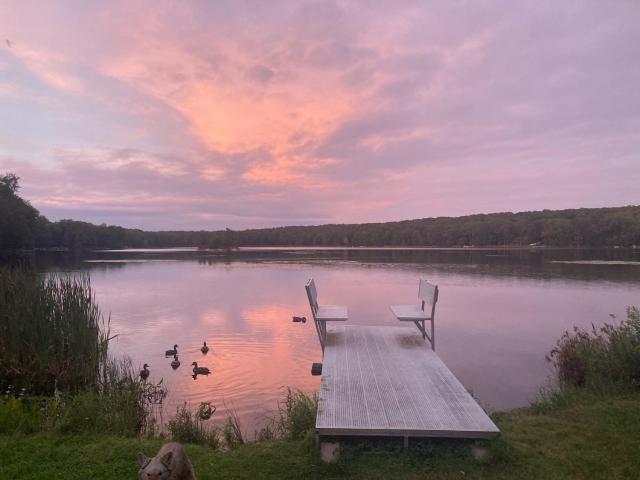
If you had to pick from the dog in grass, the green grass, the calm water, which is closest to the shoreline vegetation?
the green grass

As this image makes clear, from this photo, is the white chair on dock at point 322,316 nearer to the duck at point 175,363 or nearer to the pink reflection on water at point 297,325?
the pink reflection on water at point 297,325

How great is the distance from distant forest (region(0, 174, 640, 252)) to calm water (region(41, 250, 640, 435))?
31503 mm

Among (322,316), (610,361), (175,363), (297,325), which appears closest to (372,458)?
(322,316)

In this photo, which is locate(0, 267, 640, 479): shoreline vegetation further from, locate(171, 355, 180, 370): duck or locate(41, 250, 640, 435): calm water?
locate(171, 355, 180, 370): duck

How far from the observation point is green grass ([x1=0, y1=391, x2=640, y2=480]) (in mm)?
3723

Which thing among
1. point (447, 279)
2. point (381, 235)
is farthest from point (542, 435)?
point (381, 235)

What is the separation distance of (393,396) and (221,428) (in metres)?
2.65

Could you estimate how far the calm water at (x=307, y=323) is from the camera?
8570 mm

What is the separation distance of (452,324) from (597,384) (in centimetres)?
848

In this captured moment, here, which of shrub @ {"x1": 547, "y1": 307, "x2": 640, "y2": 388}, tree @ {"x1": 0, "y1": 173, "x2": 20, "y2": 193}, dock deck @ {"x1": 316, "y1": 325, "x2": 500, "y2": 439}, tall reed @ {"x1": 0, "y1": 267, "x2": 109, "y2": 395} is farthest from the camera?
tree @ {"x1": 0, "y1": 173, "x2": 20, "y2": 193}

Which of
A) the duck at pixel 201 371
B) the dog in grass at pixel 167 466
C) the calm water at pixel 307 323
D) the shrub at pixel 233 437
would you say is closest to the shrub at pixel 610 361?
the calm water at pixel 307 323

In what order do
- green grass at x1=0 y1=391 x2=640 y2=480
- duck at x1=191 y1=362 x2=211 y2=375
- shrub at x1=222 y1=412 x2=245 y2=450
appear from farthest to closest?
duck at x1=191 y1=362 x2=211 y2=375 → shrub at x1=222 y1=412 x2=245 y2=450 → green grass at x1=0 y1=391 x2=640 y2=480

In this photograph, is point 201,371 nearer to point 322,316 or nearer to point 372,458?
point 322,316

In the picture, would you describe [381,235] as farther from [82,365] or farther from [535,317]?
[82,365]
